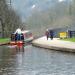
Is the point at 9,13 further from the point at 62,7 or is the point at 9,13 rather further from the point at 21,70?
the point at 21,70

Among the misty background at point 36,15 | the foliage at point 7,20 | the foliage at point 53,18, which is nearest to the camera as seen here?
the foliage at point 7,20

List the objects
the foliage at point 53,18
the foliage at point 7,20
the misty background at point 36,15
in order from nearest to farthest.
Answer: the foliage at point 7,20, the misty background at point 36,15, the foliage at point 53,18

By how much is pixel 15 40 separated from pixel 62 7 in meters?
68.8

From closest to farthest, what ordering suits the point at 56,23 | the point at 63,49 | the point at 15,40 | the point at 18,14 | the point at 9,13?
the point at 63,49 < the point at 15,40 < the point at 9,13 < the point at 18,14 < the point at 56,23

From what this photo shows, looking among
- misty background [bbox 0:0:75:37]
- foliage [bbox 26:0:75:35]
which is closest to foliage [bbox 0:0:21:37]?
misty background [bbox 0:0:75:37]

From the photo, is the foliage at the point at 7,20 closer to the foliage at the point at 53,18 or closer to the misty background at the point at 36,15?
the misty background at the point at 36,15

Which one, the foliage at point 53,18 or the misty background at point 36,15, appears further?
the foliage at point 53,18

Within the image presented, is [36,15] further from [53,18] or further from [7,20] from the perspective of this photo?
[7,20]

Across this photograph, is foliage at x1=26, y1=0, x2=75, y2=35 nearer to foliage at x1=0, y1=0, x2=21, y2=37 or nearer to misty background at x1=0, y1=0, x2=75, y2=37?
misty background at x1=0, y1=0, x2=75, y2=37

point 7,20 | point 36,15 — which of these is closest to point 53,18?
point 36,15

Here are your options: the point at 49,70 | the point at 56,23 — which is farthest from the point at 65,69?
the point at 56,23

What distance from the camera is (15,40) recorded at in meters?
46.5

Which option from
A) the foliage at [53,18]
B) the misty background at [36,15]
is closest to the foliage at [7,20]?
the misty background at [36,15]

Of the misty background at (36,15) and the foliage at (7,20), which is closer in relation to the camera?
the foliage at (7,20)
